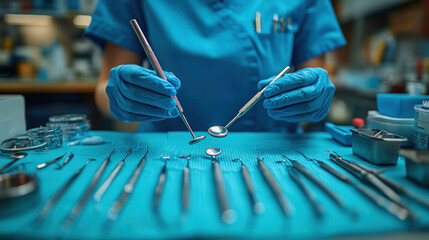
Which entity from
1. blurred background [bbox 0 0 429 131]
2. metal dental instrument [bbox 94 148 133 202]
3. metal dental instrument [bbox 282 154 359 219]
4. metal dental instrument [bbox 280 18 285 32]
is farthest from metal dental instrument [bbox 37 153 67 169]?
blurred background [bbox 0 0 429 131]

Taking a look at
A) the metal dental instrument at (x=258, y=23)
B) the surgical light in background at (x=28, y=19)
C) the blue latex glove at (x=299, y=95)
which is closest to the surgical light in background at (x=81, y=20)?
the surgical light in background at (x=28, y=19)

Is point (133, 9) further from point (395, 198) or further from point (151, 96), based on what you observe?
point (395, 198)

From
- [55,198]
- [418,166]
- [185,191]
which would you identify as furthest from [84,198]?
[418,166]

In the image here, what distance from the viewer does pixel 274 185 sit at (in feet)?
1.47

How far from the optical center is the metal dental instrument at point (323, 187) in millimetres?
381

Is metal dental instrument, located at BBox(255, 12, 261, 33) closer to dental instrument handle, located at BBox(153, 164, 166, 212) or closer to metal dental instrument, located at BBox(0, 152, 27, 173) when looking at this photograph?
dental instrument handle, located at BBox(153, 164, 166, 212)

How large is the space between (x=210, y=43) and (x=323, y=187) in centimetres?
55

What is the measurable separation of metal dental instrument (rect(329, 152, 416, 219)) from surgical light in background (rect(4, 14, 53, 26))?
2.71 meters

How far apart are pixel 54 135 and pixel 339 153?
2.23 ft

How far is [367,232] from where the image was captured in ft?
1.14

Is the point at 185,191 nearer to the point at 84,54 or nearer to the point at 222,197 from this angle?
the point at 222,197

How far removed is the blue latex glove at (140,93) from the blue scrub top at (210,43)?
172 millimetres

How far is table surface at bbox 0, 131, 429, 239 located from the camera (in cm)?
34

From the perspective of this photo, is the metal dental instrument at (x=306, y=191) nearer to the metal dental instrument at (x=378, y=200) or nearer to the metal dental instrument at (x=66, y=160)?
the metal dental instrument at (x=378, y=200)
